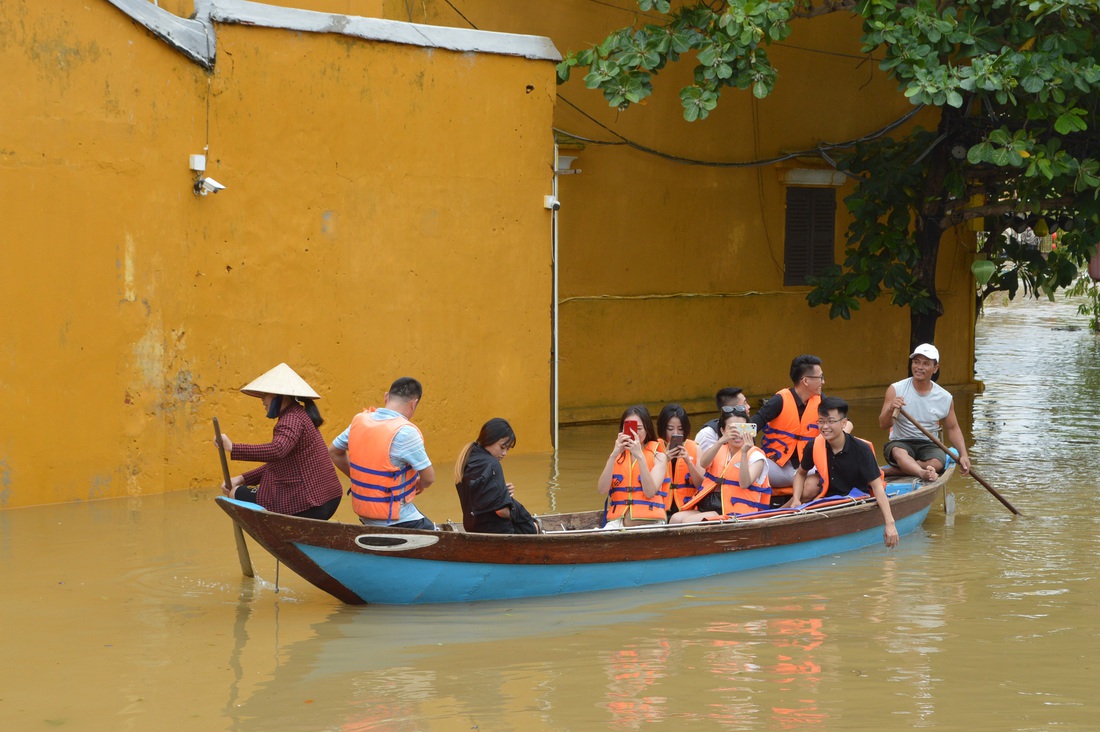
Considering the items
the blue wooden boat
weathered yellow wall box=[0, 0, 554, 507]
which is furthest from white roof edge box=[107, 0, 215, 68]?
the blue wooden boat

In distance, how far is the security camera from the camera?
10992 mm

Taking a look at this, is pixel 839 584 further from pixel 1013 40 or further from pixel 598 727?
pixel 1013 40

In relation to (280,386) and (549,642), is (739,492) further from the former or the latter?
(280,386)

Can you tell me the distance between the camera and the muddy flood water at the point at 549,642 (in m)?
6.27

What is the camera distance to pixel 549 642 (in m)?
7.41

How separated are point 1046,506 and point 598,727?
669 centimetres

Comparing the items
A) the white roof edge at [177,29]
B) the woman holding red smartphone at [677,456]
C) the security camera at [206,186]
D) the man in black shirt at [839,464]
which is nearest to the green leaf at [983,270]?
the man in black shirt at [839,464]

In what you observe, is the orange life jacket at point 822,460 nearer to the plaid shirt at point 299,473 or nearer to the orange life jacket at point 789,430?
the orange life jacket at point 789,430

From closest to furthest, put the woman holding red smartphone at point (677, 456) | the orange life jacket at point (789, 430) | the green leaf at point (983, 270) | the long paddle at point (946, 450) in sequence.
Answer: the woman holding red smartphone at point (677, 456), the orange life jacket at point (789, 430), the long paddle at point (946, 450), the green leaf at point (983, 270)

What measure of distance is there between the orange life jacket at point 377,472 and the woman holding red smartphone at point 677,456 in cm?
202

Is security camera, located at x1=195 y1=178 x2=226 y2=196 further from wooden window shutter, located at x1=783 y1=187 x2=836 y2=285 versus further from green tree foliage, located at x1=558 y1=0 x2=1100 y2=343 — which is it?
wooden window shutter, located at x1=783 y1=187 x2=836 y2=285

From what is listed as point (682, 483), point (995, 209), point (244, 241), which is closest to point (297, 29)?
point (244, 241)

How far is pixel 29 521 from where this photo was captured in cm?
989

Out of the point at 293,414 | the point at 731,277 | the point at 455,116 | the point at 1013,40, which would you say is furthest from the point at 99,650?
the point at 731,277
